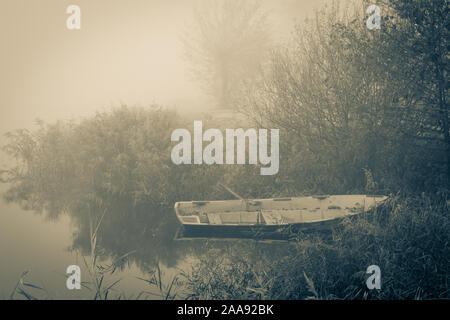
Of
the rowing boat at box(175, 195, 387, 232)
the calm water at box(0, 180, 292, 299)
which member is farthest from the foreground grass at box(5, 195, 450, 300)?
the rowing boat at box(175, 195, 387, 232)

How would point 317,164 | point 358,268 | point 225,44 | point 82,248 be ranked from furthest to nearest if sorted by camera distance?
point 225,44 < point 317,164 < point 82,248 < point 358,268

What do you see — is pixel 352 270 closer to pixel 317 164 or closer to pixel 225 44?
pixel 317 164

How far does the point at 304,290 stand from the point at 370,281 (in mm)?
889

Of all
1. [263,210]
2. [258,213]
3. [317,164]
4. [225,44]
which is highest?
[225,44]

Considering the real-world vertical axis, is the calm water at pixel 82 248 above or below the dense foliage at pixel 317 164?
below

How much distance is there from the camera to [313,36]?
9.59m

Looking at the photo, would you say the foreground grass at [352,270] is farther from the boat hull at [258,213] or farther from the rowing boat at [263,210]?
the rowing boat at [263,210]

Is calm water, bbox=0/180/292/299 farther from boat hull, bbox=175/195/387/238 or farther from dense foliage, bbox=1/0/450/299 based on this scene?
boat hull, bbox=175/195/387/238

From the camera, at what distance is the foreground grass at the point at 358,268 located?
476 cm

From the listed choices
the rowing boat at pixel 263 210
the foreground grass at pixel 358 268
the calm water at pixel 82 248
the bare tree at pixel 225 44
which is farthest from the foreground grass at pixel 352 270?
the bare tree at pixel 225 44

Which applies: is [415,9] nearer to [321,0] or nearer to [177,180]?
[321,0]

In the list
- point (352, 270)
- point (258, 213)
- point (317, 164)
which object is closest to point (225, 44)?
point (317, 164)

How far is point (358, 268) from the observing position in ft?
17.0
